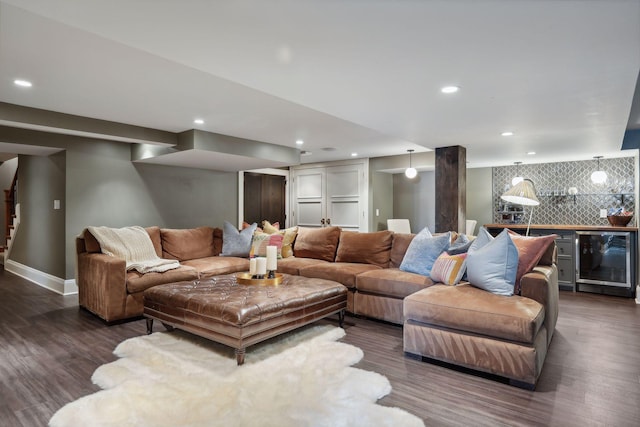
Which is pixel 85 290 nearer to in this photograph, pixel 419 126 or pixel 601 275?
pixel 419 126

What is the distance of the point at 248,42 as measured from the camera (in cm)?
203

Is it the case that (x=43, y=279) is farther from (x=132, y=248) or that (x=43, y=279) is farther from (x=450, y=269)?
(x=450, y=269)

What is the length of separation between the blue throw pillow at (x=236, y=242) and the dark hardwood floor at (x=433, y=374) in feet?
5.70

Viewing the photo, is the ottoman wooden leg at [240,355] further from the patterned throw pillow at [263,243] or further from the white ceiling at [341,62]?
the patterned throw pillow at [263,243]

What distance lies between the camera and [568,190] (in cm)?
642

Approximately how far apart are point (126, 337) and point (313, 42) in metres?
2.96

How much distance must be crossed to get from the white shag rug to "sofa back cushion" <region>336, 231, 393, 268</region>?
153cm

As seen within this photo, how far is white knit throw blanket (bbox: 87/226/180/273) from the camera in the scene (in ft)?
13.5

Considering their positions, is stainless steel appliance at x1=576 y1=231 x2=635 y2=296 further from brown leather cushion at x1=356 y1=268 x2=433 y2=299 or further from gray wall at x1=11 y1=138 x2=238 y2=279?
gray wall at x1=11 y1=138 x2=238 y2=279

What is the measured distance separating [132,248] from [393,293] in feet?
9.83

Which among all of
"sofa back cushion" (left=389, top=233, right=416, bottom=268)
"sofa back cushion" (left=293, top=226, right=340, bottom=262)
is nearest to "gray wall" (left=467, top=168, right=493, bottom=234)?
"sofa back cushion" (left=389, top=233, right=416, bottom=268)

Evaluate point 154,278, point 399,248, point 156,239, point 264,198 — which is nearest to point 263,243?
point 156,239

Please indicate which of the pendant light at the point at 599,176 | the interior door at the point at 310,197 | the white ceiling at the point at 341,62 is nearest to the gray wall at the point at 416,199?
the interior door at the point at 310,197

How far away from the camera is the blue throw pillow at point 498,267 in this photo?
2911 mm
